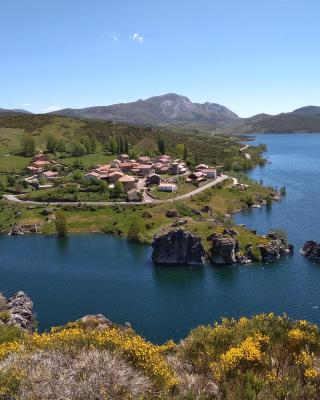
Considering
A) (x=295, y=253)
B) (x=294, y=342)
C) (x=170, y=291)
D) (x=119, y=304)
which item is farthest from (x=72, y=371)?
(x=295, y=253)

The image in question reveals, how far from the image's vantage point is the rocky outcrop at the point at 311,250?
10538 centimetres

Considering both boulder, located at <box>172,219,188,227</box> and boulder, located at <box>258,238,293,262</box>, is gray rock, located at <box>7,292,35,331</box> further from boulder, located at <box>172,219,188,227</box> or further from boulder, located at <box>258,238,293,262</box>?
boulder, located at <box>258,238,293,262</box>

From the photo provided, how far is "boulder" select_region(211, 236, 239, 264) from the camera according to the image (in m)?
107

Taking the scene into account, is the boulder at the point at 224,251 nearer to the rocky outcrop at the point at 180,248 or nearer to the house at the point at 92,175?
the rocky outcrop at the point at 180,248

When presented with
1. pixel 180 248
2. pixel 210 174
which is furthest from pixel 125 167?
pixel 180 248

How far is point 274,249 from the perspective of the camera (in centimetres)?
10856

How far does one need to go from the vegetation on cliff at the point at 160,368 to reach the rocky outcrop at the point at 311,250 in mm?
76966

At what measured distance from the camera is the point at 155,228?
130750 mm

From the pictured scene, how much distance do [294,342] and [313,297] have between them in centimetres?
5814

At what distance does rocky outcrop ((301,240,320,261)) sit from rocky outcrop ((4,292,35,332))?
63915 millimetres

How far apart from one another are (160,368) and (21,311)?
56.3 meters

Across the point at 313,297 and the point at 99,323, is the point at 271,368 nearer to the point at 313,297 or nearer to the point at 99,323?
the point at 99,323

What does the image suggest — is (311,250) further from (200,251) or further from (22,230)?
(22,230)

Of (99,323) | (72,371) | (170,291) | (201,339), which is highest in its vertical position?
(72,371)
